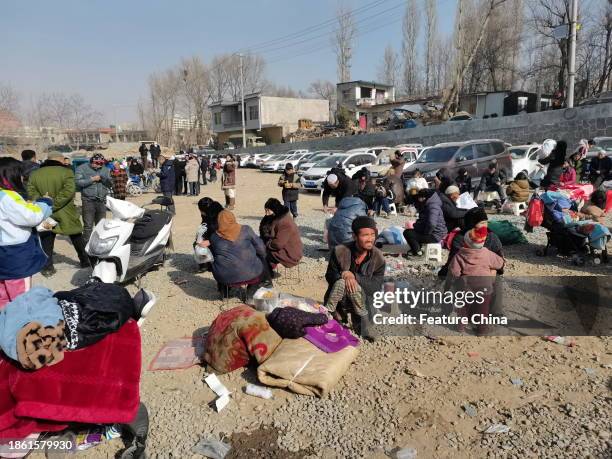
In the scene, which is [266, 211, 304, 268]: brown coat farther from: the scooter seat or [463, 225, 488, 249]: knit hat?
[463, 225, 488, 249]: knit hat

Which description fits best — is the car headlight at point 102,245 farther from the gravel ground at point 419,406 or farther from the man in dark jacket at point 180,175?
the man in dark jacket at point 180,175

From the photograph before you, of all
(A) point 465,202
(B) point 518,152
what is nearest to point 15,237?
(A) point 465,202

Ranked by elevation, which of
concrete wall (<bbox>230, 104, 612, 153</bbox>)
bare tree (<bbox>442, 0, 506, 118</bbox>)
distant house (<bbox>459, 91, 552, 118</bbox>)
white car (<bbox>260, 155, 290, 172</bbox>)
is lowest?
white car (<bbox>260, 155, 290, 172</bbox>)

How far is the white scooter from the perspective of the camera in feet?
17.8

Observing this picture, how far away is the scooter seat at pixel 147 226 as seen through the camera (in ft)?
19.7

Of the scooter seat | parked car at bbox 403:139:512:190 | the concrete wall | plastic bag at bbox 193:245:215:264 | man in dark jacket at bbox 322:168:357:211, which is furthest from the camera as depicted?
the concrete wall

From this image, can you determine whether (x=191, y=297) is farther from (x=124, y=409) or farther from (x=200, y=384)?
(x=124, y=409)

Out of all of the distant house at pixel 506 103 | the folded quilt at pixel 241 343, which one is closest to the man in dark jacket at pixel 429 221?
the folded quilt at pixel 241 343

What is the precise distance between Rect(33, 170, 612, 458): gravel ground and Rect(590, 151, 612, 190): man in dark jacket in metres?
9.92

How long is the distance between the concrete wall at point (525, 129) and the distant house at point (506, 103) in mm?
9546

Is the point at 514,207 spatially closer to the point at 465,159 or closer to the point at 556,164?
the point at 556,164

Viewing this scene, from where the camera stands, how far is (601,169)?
12070 millimetres

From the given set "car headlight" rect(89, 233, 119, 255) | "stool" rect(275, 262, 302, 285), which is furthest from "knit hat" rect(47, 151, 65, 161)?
"stool" rect(275, 262, 302, 285)

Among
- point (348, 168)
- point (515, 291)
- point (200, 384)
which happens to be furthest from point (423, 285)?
point (348, 168)
